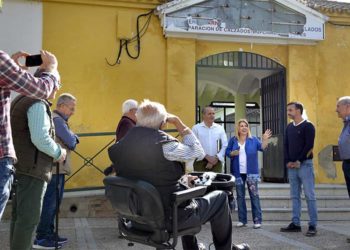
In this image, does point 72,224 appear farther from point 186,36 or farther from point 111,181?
point 186,36

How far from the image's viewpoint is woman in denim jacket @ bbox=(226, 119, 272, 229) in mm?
6449

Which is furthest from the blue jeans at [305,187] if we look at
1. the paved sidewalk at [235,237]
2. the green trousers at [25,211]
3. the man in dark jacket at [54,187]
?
the green trousers at [25,211]

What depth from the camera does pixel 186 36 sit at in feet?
28.6

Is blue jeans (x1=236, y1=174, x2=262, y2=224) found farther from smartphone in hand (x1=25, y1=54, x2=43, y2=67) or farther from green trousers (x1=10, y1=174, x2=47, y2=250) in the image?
smartphone in hand (x1=25, y1=54, x2=43, y2=67)

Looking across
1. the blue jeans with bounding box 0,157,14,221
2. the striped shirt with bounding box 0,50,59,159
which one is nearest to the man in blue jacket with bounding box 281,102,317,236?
the striped shirt with bounding box 0,50,59,159

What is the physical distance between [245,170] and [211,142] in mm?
647

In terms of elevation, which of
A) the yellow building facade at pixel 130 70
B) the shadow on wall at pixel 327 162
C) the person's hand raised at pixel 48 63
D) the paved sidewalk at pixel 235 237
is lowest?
the paved sidewalk at pixel 235 237

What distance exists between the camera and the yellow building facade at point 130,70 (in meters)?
8.27

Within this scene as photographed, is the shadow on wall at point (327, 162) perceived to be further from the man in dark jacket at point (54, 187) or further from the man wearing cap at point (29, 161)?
the man wearing cap at point (29, 161)

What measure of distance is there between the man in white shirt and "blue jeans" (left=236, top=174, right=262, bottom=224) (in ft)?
1.30

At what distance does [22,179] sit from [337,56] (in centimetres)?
782

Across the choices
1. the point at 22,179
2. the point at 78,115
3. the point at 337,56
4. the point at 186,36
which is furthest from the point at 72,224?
the point at 337,56

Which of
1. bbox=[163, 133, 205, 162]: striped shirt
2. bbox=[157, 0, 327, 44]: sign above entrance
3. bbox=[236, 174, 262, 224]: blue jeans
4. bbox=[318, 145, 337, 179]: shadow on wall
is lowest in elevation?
bbox=[236, 174, 262, 224]: blue jeans

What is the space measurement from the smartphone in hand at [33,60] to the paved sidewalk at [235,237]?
2.33 metres
